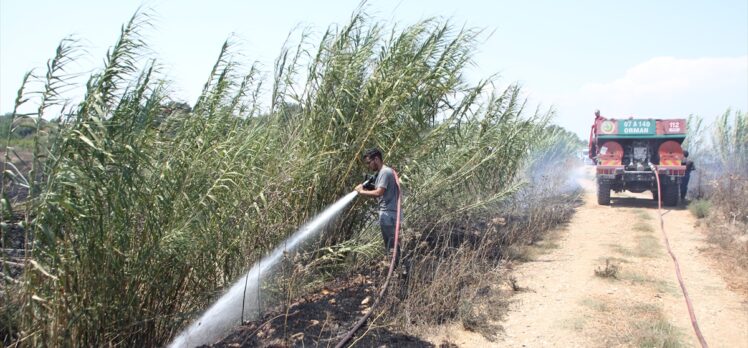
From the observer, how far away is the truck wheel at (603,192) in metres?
16.5

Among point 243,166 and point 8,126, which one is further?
point 243,166

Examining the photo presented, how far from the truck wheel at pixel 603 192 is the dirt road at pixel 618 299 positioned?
4.52m

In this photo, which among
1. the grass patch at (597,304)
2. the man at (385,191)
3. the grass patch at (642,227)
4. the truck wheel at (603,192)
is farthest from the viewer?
the truck wheel at (603,192)

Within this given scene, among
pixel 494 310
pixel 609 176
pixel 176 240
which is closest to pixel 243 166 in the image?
pixel 176 240

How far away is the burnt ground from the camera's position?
17.0 ft

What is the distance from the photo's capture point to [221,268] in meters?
5.61

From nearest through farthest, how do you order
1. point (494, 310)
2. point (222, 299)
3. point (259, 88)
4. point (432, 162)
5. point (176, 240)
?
point (176, 240), point (222, 299), point (494, 310), point (259, 88), point (432, 162)

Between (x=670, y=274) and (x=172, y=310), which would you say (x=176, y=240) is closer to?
(x=172, y=310)

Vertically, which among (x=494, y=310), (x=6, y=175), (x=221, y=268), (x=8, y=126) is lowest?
(x=494, y=310)

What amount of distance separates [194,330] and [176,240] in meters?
1.10

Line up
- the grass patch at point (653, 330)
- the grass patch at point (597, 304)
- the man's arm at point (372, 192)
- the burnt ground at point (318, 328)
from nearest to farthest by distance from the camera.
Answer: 1. the burnt ground at point (318, 328)
2. the grass patch at point (653, 330)
3. the man's arm at point (372, 192)
4. the grass patch at point (597, 304)

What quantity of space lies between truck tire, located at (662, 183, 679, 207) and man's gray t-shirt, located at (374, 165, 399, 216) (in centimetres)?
1214

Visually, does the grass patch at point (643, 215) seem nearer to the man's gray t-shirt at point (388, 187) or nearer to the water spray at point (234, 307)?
the man's gray t-shirt at point (388, 187)

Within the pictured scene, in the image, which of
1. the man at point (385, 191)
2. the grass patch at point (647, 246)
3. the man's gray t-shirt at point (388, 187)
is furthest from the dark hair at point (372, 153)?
the grass patch at point (647, 246)
